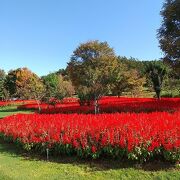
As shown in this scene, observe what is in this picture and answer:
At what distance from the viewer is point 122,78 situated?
42.5m

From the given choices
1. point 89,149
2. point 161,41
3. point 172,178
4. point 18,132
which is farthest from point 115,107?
point 172,178

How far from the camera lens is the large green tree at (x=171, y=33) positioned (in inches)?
824

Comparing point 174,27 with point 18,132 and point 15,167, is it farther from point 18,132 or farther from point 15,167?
point 15,167

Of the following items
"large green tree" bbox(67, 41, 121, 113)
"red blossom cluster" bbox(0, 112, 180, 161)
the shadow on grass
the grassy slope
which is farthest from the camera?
"large green tree" bbox(67, 41, 121, 113)

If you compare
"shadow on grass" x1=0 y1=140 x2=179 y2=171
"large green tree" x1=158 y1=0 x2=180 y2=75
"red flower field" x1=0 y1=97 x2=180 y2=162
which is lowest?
"shadow on grass" x1=0 y1=140 x2=179 y2=171

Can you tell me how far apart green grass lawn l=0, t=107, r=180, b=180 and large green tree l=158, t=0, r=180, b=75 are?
13669 mm

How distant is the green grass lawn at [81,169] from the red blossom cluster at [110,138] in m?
0.27

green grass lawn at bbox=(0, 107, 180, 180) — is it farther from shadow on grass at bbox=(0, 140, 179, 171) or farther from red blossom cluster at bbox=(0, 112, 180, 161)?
red blossom cluster at bbox=(0, 112, 180, 161)

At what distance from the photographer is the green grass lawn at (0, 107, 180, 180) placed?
26.9ft

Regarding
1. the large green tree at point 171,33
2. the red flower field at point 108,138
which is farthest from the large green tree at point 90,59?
the red flower field at point 108,138

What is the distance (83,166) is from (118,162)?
1024 millimetres

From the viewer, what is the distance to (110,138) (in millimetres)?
9172

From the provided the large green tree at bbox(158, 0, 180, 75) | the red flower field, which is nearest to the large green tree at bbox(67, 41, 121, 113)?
the large green tree at bbox(158, 0, 180, 75)

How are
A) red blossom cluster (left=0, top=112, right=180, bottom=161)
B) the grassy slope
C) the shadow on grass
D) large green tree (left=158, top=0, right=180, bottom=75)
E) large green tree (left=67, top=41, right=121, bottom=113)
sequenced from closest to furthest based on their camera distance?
1. the grassy slope
2. the shadow on grass
3. red blossom cluster (left=0, top=112, right=180, bottom=161)
4. large green tree (left=158, top=0, right=180, bottom=75)
5. large green tree (left=67, top=41, right=121, bottom=113)
